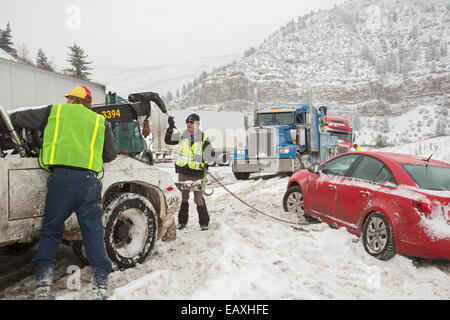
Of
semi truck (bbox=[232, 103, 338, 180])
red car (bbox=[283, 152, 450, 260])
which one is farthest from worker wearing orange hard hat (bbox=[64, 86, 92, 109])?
semi truck (bbox=[232, 103, 338, 180])

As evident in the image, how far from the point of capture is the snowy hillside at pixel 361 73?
122 metres

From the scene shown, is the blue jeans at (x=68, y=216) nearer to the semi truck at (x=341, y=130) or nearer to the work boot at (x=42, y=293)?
the work boot at (x=42, y=293)

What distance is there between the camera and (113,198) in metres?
3.87

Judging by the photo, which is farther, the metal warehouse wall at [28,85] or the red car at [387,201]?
the metal warehouse wall at [28,85]

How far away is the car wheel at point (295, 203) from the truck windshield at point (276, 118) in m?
7.69

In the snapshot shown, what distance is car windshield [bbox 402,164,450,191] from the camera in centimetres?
436

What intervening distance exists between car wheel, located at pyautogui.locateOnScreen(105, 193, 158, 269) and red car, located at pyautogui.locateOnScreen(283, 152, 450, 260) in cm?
280

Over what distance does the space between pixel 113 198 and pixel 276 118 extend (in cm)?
1132

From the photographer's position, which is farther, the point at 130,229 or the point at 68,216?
the point at 130,229

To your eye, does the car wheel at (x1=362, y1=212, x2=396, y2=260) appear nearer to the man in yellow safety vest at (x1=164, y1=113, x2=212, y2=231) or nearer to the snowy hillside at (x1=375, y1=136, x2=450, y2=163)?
the man in yellow safety vest at (x1=164, y1=113, x2=212, y2=231)

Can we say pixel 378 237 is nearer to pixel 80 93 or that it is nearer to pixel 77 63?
pixel 80 93

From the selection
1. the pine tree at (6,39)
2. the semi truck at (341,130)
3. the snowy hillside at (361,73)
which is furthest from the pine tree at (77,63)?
the snowy hillside at (361,73)

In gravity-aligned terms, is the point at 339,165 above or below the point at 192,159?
below

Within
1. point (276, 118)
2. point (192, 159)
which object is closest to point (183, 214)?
point (192, 159)
